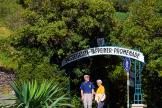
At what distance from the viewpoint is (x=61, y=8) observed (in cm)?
2073

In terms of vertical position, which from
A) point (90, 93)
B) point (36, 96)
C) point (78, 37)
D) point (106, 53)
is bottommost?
point (36, 96)

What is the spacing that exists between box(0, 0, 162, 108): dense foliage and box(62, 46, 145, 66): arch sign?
19.2 inches

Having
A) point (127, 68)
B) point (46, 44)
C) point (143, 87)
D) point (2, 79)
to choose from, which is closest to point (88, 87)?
point (127, 68)

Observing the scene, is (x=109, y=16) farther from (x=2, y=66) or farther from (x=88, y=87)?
(x=2, y=66)

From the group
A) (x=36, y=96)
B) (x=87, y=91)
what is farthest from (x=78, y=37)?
(x=36, y=96)

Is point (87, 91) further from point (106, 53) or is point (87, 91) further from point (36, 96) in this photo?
point (36, 96)

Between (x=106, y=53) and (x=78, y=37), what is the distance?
1442 millimetres

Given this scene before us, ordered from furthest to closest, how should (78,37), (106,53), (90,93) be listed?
1. (78,37)
2. (106,53)
3. (90,93)

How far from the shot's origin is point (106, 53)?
19609 mm

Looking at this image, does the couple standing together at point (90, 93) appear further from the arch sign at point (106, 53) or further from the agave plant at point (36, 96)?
the agave plant at point (36, 96)

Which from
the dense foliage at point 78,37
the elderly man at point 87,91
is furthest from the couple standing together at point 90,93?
the dense foliage at point 78,37

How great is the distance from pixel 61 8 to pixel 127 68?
12.2 feet

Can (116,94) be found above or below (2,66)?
below

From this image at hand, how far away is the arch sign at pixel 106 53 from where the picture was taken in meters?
19.0
